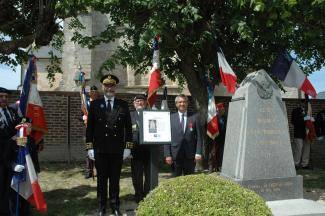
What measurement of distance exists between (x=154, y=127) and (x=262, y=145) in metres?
1.90

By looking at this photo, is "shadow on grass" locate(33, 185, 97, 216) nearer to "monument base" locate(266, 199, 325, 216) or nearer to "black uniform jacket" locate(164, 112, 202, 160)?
"black uniform jacket" locate(164, 112, 202, 160)

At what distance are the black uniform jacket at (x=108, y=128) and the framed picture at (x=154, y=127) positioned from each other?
68 cm

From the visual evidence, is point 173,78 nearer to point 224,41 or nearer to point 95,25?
point 224,41

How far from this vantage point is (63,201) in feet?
25.3

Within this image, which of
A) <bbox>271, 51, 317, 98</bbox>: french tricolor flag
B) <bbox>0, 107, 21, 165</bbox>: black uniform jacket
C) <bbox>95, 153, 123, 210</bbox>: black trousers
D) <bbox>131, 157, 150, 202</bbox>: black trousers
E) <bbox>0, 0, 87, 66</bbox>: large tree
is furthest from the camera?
<bbox>0, 0, 87, 66</bbox>: large tree

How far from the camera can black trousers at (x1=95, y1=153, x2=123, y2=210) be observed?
652 cm

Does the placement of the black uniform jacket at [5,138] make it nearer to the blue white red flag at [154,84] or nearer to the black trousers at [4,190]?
the black trousers at [4,190]

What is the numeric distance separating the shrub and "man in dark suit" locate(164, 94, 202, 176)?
282cm

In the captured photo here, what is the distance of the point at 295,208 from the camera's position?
6.43m

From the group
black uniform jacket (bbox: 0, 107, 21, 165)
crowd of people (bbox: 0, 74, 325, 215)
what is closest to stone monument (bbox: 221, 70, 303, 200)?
crowd of people (bbox: 0, 74, 325, 215)

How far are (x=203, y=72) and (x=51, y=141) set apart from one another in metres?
5.40

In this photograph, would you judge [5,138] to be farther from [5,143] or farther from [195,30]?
[195,30]

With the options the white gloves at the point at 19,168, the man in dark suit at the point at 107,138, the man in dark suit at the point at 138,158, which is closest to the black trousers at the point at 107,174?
the man in dark suit at the point at 107,138

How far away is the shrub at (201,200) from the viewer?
153 inches
